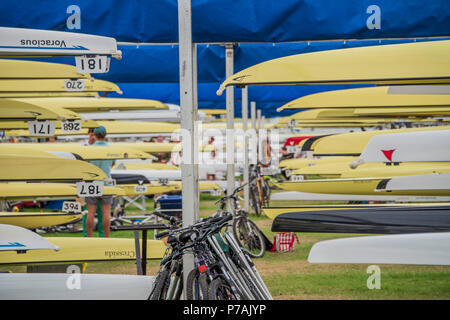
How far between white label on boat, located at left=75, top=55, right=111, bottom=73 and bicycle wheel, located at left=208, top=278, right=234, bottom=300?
64.9 inches

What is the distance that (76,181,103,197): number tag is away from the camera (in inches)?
247

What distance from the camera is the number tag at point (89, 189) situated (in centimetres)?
628

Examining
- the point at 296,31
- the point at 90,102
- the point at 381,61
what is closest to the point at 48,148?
the point at 90,102

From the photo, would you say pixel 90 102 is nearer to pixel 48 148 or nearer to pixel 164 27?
A: pixel 48 148

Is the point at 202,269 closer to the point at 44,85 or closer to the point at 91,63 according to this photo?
the point at 91,63

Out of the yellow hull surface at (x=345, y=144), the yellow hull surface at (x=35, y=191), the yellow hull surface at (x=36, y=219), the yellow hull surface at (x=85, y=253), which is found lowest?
the yellow hull surface at (x=85, y=253)

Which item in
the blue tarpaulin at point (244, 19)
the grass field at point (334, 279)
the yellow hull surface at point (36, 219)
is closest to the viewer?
the blue tarpaulin at point (244, 19)

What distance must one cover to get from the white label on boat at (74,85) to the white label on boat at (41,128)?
0.76 meters

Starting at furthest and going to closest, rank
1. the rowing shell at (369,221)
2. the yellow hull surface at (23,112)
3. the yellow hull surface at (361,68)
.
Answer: the yellow hull surface at (23,112)
the rowing shell at (369,221)
the yellow hull surface at (361,68)

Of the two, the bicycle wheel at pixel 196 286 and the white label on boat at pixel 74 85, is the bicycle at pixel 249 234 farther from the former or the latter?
the bicycle wheel at pixel 196 286

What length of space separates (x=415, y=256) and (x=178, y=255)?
1532 millimetres

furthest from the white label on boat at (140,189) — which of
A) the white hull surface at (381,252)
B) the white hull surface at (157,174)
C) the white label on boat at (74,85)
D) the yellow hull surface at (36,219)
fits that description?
A: the white hull surface at (381,252)

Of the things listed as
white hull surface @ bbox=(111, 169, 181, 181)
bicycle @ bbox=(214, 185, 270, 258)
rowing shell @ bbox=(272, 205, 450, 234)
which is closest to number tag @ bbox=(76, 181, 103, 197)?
rowing shell @ bbox=(272, 205, 450, 234)

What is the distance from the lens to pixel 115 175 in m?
13.6
